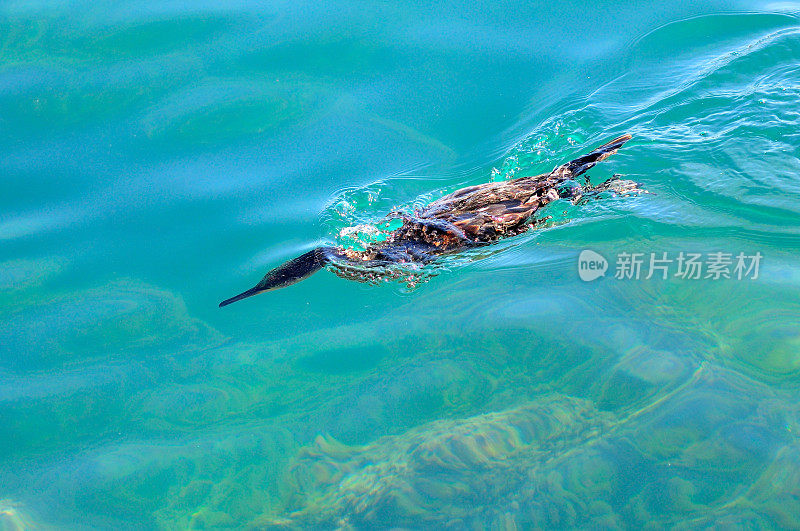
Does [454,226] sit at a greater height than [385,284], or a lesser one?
greater

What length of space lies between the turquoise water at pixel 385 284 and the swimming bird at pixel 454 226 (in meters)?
0.21

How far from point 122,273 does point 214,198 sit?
1254 mm

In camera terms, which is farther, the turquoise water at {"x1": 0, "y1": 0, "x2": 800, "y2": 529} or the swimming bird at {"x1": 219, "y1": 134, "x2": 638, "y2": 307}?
the swimming bird at {"x1": 219, "y1": 134, "x2": 638, "y2": 307}

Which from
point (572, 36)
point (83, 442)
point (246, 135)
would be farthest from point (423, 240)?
point (572, 36)

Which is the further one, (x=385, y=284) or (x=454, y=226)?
(x=454, y=226)

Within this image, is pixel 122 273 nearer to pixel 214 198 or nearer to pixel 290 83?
pixel 214 198

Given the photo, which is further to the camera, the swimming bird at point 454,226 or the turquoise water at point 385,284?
the swimming bird at point 454,226

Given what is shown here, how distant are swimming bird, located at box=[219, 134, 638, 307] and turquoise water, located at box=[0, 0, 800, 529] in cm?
21

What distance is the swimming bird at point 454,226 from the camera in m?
5.89

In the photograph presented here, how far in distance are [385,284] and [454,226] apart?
917mm

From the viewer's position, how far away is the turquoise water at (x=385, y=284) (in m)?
4.40

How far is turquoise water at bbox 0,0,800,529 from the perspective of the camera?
440 centimetres

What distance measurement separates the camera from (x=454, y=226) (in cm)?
A: 611

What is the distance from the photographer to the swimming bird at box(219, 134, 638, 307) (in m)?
5.89
